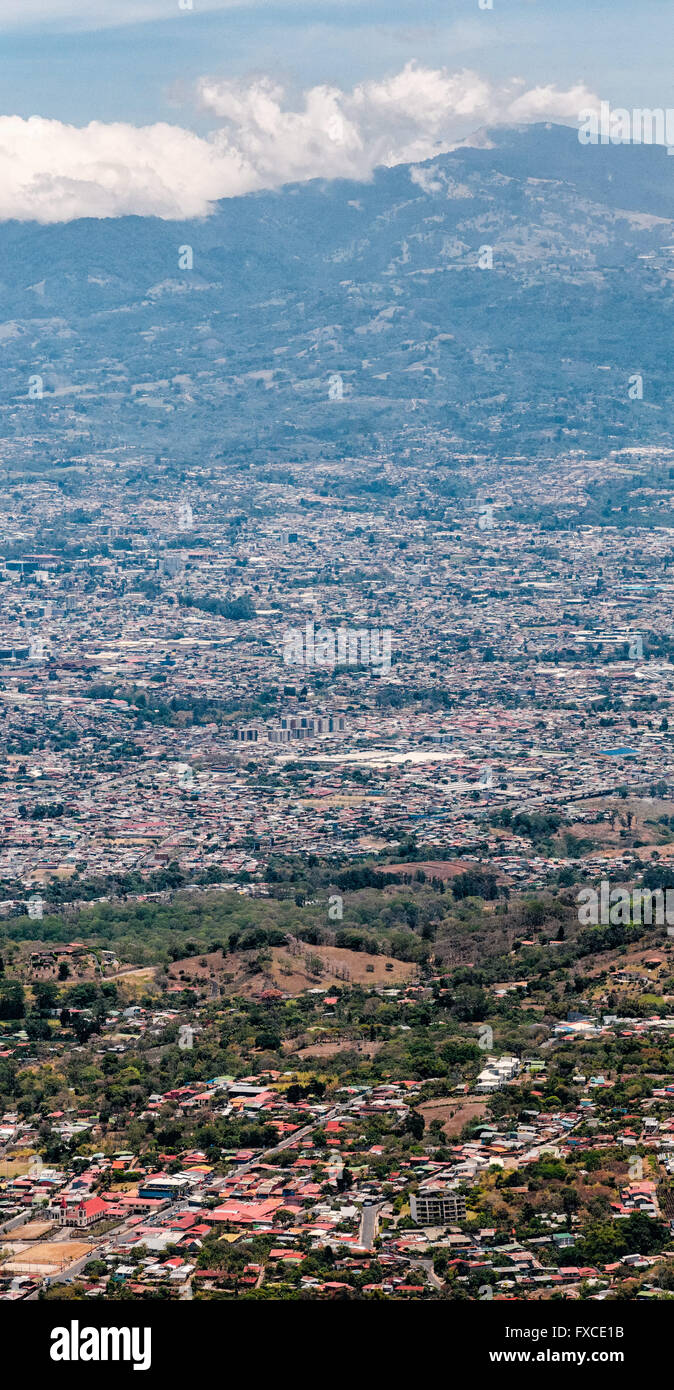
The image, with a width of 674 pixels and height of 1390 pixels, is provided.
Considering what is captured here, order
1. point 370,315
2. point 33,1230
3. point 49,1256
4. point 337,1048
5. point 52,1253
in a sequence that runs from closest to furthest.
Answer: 1. point 49,1256
2. point 52,1253
3. point 33,1230
4. point 337,1048
5. point 370,315

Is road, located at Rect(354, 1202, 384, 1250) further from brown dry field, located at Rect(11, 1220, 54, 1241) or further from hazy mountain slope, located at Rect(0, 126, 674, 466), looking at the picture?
hazy mountain slope, located at Rect(0, 126, 674, 466)

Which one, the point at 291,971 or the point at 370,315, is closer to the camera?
the point at 291,971

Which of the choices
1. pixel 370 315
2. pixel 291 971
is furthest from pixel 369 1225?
pixel 370 315

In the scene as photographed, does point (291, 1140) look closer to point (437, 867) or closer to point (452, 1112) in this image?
point (452, 1112)

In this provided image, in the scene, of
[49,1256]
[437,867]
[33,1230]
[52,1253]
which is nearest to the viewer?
[49,1256]

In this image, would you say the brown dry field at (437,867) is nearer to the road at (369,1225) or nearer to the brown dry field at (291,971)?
the brown dry field at (291,971)

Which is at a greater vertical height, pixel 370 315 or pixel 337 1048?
pixel 370 315

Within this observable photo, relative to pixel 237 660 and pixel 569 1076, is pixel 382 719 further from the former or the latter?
pixel 569 1076

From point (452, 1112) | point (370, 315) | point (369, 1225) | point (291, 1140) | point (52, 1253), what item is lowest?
point (291, 1140)

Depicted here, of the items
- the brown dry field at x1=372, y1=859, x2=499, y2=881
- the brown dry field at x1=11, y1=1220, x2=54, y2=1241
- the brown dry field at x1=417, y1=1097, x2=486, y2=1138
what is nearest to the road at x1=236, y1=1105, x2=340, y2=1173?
the brown dry field at x1=417, y1=1097, x2=486, y2=1138
